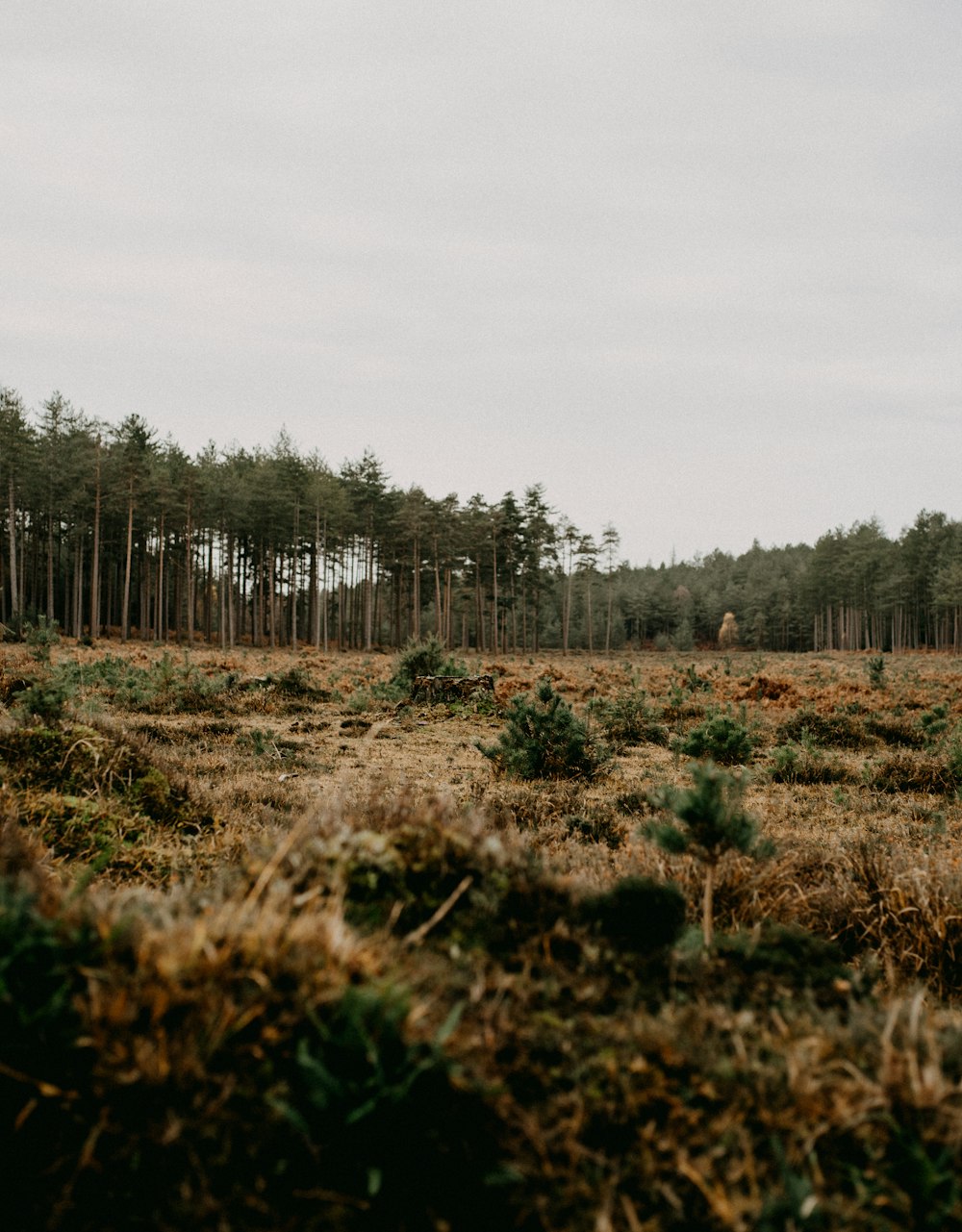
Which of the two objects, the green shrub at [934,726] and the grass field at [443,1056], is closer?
the grass field at [443,1056]

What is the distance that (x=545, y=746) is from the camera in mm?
9039

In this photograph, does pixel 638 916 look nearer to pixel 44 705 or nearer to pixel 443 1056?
pixel 443 1056

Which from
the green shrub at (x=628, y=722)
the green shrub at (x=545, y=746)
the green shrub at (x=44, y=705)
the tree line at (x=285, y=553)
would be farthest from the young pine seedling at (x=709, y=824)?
the tree line at (x=285, y=553)

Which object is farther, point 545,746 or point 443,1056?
point 545,746

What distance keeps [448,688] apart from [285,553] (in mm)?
44121

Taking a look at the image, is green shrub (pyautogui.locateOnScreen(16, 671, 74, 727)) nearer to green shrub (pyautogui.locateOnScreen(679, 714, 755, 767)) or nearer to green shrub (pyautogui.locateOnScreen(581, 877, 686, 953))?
green shrub (pyautogui.locateOnScreen(581, 877, 686, 953))

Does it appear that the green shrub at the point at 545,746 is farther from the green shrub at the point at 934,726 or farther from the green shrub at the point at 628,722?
the green shrub at the point at 934,726

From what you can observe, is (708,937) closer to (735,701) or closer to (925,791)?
(925,791)

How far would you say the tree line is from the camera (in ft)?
147

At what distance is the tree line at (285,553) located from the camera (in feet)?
147

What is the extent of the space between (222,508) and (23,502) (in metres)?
12.5

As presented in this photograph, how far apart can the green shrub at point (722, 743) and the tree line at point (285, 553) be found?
3660cm

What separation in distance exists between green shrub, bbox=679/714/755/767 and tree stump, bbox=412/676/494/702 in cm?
619

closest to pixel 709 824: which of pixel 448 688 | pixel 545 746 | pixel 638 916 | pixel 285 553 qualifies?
pixel 638 916
